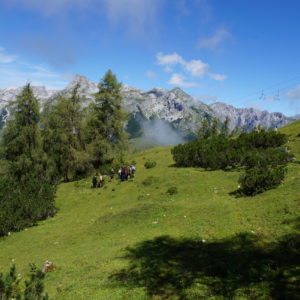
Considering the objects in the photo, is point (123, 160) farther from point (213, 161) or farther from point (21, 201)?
point (21, 201)

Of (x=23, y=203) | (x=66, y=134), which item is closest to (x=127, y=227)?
(x=23, y=203)

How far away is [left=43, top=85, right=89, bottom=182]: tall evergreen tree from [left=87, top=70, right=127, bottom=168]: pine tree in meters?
2.52

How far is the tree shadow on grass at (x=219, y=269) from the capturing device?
26.3ft

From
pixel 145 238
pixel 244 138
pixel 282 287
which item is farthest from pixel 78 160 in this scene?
pixel 282 287

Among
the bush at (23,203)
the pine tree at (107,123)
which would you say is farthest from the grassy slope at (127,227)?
the pine tree at (107,123)

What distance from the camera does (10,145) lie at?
37750 mm

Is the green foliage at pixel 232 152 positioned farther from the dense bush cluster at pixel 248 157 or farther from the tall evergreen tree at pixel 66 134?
the tall evergreen tree at pixel 66 134

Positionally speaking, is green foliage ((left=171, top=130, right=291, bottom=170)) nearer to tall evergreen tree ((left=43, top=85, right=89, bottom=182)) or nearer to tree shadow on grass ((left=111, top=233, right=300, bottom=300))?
tree shadow on grass ((left=111, top=233, right=300, bottom=300))

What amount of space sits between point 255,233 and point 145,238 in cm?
602

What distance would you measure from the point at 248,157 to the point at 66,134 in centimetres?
3036

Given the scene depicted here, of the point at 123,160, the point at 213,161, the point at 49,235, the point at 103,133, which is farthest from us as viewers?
the point at 103,133

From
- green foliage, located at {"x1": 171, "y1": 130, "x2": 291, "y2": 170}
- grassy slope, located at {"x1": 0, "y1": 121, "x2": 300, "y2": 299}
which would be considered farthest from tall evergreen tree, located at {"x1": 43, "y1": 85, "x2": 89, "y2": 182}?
green foliage, located at {"x1": 171, "y1": 130, "x2": 291, "y2": 170}

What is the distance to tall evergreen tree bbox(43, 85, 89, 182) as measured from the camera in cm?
4325

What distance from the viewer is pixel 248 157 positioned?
28.5 m
